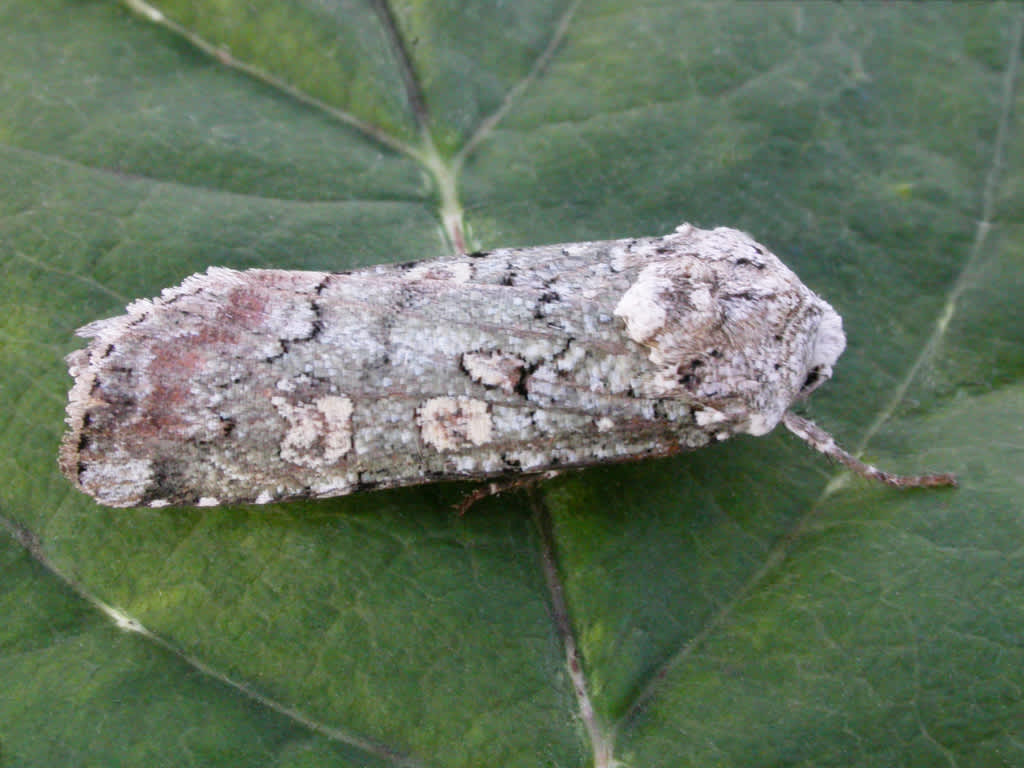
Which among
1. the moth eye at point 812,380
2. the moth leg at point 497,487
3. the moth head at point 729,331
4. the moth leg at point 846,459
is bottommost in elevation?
the moth leg at point 497,487

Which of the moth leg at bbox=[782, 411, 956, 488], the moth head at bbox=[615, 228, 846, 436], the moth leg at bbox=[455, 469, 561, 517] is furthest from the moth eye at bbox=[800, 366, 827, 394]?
the moth leg at bbox=[455, 469, 561, 517]

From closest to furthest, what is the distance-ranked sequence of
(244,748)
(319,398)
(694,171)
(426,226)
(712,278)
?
(244,748) < (319,398) < (712,278) < (426,226) < (694,171)

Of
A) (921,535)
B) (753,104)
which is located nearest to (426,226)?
(753,104)

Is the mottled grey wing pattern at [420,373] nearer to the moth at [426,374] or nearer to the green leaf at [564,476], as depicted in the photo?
the moth at [426,374]

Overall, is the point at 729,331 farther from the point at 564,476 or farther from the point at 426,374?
the point at 426,374

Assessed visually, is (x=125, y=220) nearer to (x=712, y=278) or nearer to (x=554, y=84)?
(x=554, y=84)

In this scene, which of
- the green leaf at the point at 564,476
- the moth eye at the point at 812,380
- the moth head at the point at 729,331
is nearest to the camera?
the green leaf at the point at 564,476

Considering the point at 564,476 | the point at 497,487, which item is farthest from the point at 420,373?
the point at 564,476

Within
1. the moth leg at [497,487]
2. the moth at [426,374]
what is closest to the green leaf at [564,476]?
the moth leg at [497,487]
